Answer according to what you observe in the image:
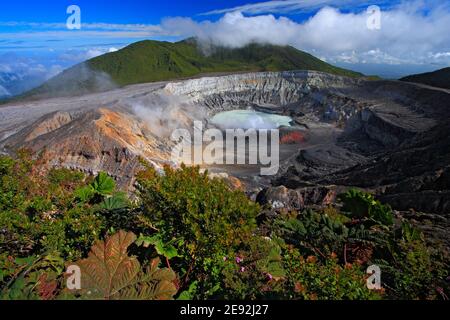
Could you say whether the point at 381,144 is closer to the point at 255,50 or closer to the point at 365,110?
the point at 365,110

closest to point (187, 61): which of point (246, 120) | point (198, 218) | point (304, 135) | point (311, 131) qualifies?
point (246, 120)

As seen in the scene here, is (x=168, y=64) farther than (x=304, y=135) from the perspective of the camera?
Yes

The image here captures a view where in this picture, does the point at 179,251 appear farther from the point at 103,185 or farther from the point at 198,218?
the point at 103,185

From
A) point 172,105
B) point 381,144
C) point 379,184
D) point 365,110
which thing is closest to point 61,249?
point 379,184

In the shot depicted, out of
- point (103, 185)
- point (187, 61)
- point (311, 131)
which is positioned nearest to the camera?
point (103, 185)

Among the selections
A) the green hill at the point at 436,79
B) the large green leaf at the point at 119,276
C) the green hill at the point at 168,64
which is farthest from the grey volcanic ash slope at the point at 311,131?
the green hill at the point at 168,64

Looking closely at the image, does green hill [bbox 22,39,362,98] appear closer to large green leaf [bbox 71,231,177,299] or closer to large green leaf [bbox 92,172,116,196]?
large green leaf [bbox 92,172,116,196]

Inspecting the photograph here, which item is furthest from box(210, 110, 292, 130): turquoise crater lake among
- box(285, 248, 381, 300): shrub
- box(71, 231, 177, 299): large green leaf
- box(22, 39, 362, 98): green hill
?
box(285, 248, 381, 300): shrub
